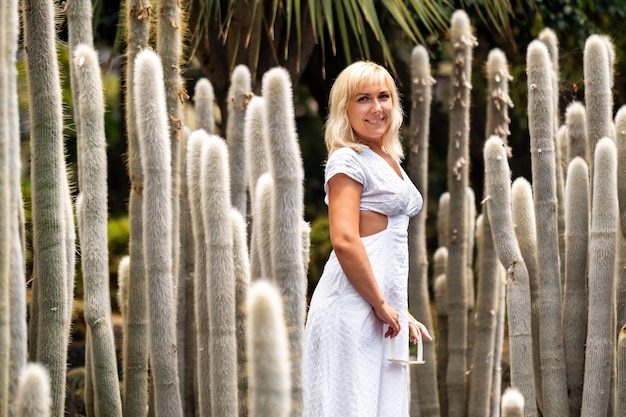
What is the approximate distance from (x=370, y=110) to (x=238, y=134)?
67.3 inches

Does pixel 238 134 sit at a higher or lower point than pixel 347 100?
higher

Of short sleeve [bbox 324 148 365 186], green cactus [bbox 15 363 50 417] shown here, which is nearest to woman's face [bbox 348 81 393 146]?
short sleeve [bbox 324 148 365 186]

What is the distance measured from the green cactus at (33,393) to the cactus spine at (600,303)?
241 cm

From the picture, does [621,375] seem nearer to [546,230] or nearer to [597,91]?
[546,230]

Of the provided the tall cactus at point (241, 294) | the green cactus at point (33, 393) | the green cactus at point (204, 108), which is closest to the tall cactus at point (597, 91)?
the tall cactus at point (241, 294)

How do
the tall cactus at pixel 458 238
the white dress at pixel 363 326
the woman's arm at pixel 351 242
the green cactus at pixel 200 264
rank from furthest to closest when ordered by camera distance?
the tall cactus at pixel 458 238 → the green cactus at pixel 200 264 → the white dress at pixel 363 326 → the woman's arm at pixel 351 242

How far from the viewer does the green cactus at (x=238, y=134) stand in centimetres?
470

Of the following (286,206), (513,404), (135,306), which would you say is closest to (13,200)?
(286,206)

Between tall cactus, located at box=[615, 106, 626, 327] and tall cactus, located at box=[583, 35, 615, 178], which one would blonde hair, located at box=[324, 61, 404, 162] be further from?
tall cactus, located at box=[583, 35, 615, 178]

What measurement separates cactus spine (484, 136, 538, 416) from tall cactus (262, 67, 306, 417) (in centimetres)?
136

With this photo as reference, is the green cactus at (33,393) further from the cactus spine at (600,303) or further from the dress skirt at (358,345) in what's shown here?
the cactus spine at (600,303)

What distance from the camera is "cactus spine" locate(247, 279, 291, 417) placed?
2.00m

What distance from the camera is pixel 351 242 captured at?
3031 mm

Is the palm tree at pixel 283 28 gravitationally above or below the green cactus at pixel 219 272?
above
